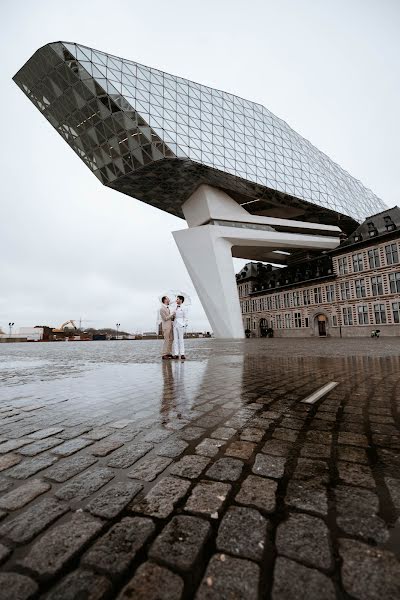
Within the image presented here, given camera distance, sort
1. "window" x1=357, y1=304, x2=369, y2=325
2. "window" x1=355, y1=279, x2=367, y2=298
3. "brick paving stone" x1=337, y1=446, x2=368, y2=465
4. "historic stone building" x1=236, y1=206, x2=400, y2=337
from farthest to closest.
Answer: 1. "window" x1=355, y1=279, x2=367, y2=298
2. "window" x1=357, y1=304, x2=369, y2=325
3. "historic stone building" x1=236, y1=206, x2=400, y2=337
4. "brick paving stone" x1=337, y1=446, x2=368, y2=465

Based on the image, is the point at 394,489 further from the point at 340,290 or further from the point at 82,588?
the point at 340,290

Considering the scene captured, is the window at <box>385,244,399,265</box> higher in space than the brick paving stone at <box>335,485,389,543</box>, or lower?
higher

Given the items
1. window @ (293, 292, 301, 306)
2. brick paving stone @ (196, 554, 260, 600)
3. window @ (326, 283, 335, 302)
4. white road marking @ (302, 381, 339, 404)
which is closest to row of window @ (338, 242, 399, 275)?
window @ (326, 283, 335, 302)

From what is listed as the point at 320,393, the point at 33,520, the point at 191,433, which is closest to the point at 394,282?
the point at 320,393

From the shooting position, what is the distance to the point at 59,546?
1.24 meters

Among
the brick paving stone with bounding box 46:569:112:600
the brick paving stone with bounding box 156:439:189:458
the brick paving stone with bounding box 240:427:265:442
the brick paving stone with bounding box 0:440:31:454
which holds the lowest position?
the brick paving stone with bounding box 240:427:265:442

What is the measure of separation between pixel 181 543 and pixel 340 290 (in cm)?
4768

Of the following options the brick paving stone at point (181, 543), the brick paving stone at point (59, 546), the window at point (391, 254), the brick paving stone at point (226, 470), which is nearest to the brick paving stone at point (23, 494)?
the brick paving stone at point (59, 546)

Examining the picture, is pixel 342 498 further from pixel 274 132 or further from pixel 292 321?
pixel 292 321

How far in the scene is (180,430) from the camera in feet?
9.10

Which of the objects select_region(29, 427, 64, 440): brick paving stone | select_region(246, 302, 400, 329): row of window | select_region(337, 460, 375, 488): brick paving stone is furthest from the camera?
select_region(246, 302, 400, 329): row of window

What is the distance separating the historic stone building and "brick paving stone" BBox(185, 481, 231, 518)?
4184cm

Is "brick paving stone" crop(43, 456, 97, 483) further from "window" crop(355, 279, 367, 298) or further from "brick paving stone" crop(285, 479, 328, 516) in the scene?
"window" crop(355, 279, 367, 298)

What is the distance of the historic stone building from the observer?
1460 inches
